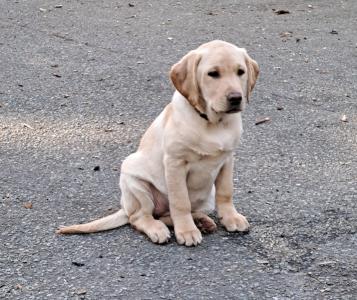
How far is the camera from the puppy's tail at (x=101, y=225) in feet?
13.3

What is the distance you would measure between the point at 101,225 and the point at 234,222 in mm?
725

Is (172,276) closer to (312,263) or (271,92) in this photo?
(312,263)

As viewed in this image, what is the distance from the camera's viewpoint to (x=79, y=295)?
3.48 metres

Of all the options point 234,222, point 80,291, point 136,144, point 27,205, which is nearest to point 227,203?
point 234,222

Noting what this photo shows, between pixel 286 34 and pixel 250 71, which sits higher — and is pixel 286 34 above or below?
below

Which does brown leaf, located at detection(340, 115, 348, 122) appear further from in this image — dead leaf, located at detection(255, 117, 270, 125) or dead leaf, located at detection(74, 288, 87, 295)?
dead leaf, located at detection(74, 288, 87, 295)

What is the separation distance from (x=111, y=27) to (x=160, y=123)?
5.36 meters

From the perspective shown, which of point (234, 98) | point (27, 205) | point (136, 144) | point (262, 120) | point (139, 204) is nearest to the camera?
point (234, 98)

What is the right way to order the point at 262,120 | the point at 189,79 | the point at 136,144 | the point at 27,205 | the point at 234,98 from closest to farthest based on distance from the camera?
the point at 234,98
the point at 189,79
the point at 27,205
the point at 136,144
the point at 262,120

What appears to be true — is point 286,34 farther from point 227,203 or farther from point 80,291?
point 80,291

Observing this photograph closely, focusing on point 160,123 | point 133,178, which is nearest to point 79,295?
point 133,178

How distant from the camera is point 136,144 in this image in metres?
5.55

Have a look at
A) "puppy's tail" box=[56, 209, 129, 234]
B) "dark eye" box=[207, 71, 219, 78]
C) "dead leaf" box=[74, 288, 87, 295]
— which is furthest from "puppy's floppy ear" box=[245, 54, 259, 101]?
"dead leaf" box=[74, 288, 87, 295]

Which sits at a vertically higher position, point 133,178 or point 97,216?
point 133,178
